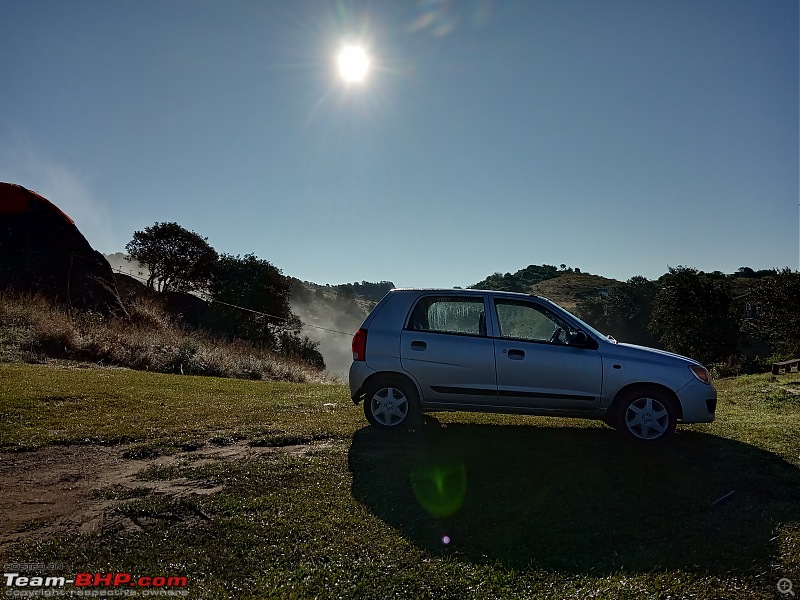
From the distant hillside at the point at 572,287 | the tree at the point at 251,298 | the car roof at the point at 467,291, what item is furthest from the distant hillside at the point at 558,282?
the car roof at the point at 467,291

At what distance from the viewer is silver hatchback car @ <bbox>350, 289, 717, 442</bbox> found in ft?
20.2

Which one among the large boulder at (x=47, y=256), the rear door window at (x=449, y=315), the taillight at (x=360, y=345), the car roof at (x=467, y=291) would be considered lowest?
the taillight at (x=360, y=345)

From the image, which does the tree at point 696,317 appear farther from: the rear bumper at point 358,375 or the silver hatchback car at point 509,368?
the rear bumper at point 358,375

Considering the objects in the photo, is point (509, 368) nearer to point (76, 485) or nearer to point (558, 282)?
point (76, 485)

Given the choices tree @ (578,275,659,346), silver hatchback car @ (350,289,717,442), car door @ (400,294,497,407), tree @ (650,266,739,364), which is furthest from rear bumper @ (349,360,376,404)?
tree @ (578,275,659,346)

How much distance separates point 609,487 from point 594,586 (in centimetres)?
171

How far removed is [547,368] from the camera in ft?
20.7

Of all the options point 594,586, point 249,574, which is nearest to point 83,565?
point 249,574

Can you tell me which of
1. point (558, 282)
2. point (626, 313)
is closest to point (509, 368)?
point (626, 313)

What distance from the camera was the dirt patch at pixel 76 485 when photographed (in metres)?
3.48

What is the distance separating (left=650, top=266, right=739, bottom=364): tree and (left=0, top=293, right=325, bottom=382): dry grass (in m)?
35.5

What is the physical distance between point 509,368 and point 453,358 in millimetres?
738

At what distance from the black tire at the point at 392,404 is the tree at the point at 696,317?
39.1 meters

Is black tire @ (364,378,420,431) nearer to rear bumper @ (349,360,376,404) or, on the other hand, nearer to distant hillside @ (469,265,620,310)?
rear bumper @ (349,360,376,404)
